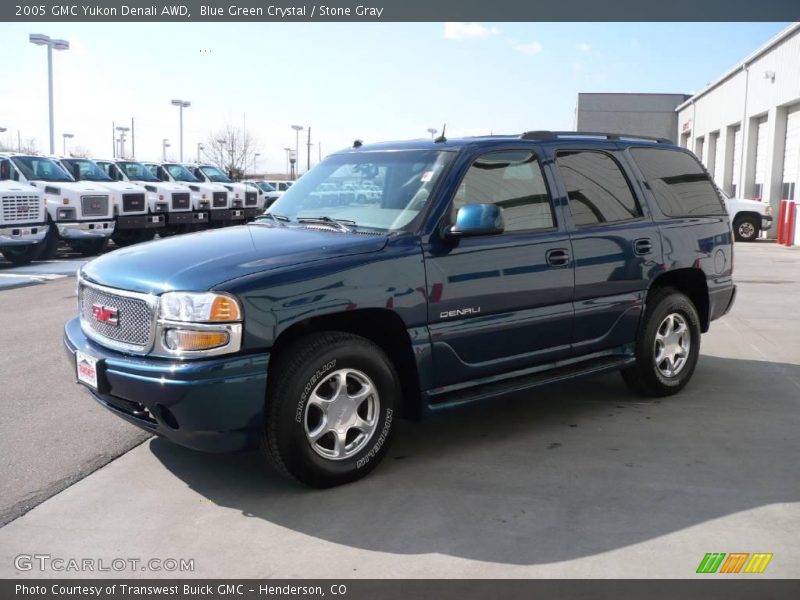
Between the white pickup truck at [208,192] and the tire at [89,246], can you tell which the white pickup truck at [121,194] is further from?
the white pickup truck at [208,192]

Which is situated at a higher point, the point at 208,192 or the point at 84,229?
the point at 208,192

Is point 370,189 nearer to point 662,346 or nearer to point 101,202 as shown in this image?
point 662,346

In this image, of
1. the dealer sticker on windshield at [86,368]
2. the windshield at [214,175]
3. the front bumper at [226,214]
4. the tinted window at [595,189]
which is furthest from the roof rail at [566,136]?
the windshield at [214,175]

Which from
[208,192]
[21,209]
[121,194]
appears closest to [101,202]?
[121,194]

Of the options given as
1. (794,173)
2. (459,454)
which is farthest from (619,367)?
(794,173)

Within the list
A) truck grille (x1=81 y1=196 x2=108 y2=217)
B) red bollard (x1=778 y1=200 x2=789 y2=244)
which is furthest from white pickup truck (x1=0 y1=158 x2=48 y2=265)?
red bollard (x1=778 y1=200 x2=789 y2=244)

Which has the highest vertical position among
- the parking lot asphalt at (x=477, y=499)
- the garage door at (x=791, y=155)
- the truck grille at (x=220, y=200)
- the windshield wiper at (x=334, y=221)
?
the garage door at (x=791, y=155)

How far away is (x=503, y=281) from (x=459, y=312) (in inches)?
14.8

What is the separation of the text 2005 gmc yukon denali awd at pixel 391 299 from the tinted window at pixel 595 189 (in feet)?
0.05

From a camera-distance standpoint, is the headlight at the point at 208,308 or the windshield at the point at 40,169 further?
the windshield at the point at 40,169

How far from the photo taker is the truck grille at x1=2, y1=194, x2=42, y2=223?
14.6 m

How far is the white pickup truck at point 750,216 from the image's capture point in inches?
926

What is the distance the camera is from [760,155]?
91.5 ft
